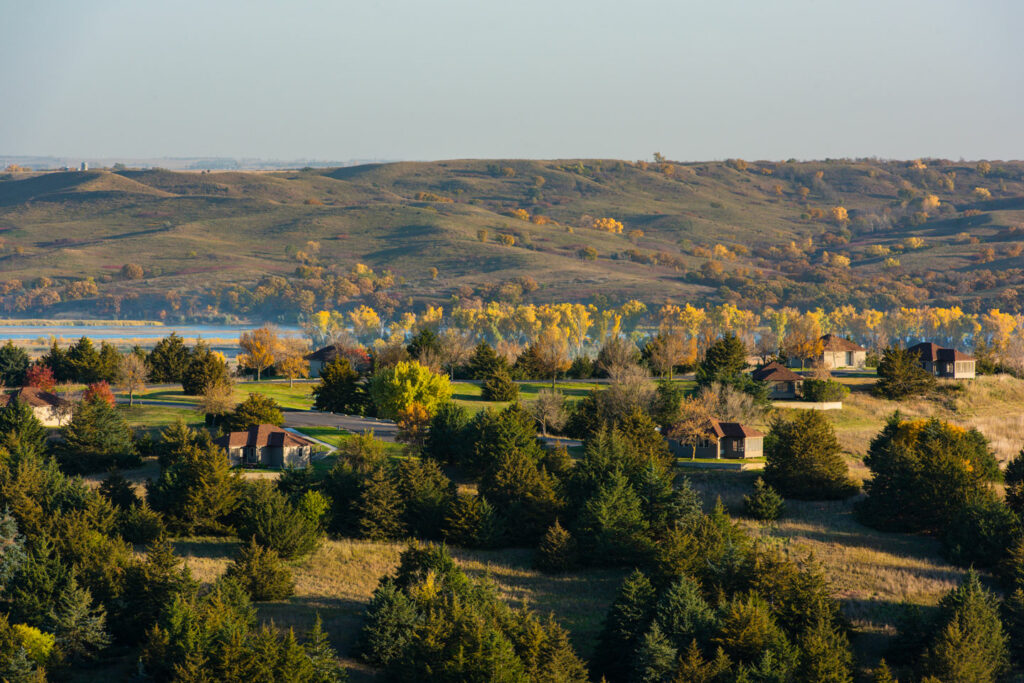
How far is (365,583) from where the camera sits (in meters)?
48.3

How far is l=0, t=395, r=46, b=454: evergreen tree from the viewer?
63.6 meters

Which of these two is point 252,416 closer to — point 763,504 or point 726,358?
point 763,504

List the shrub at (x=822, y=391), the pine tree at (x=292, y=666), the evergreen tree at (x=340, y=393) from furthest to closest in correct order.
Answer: the shrub at (x=822, y=391) → the evergreen tree at (x=340, y=393) → the pine tree at (x=292, y=666)

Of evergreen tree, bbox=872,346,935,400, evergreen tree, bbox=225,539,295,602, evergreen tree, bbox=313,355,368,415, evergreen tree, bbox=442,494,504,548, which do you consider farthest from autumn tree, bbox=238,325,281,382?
evergreen tree, bbox=225,539,295,602

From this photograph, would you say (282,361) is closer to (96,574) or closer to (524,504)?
(524,504)

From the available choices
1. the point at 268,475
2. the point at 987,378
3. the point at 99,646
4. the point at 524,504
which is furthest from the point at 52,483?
the point at 987,378

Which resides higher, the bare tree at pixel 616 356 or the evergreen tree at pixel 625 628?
the bare tree at pixel 616 356

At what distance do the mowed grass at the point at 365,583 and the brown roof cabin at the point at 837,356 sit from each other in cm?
5651

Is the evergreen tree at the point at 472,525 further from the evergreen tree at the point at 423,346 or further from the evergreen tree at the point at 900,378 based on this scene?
the evergreen tree at the point at 900,378

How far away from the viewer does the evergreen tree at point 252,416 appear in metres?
67.2

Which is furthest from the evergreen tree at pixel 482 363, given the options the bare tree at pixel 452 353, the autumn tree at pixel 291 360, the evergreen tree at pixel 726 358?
the evergreen tree at pixel 726 358

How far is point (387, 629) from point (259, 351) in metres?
62.1

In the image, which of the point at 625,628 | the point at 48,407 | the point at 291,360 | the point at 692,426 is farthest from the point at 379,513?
the point at 291,360

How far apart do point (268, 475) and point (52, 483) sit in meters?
10.7
